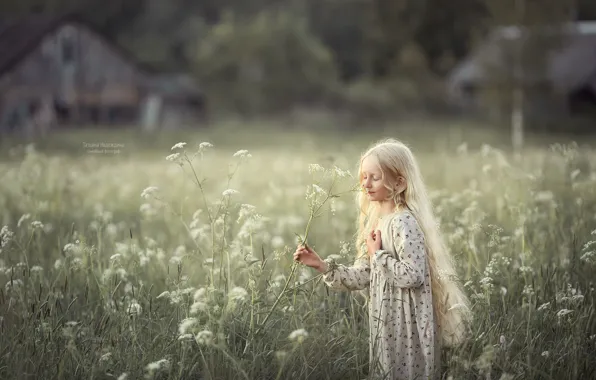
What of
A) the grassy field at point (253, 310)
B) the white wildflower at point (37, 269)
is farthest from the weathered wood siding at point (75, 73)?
the white wildflower at point (37, 269)

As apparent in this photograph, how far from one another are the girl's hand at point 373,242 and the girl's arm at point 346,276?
0.11 m

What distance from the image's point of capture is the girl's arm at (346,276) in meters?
4.24

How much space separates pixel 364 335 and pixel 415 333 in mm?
654

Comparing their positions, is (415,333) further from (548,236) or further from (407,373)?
(548,236)

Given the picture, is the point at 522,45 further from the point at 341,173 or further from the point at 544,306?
the point at 341,173

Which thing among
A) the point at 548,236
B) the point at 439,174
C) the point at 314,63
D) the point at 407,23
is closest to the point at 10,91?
the point at 314,63

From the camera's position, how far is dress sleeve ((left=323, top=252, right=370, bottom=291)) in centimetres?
424

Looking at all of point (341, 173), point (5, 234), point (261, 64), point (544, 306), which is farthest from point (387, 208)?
point (261, 64)

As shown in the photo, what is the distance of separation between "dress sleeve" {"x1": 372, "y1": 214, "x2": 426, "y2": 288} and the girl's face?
0.51 ft

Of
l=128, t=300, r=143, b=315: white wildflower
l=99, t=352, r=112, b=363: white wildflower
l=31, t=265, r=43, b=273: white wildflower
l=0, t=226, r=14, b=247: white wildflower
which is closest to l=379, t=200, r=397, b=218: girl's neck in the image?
l=128, t=300, r=143, b=315: white wildflower

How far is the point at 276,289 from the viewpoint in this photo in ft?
16.4

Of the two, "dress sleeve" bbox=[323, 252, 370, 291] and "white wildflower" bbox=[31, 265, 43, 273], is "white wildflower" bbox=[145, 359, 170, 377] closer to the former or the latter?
"dress sleeve" bbox=[323, 252, 370, 291]

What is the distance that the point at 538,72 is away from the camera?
2975 centimetres

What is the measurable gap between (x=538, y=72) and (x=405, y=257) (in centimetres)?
2693
